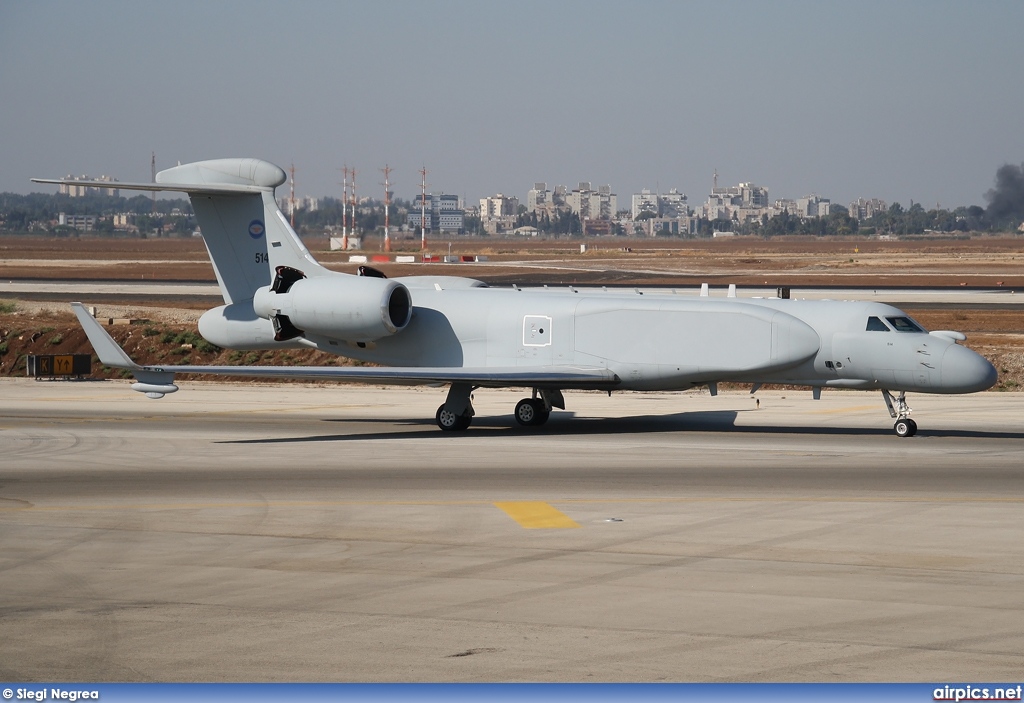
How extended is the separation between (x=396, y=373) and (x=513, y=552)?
11.7m

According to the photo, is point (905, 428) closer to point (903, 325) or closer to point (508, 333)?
point (903, 325)

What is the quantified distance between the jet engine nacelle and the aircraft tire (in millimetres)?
11154

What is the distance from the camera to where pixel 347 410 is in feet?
106

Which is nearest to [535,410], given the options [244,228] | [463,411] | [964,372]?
[463,411]

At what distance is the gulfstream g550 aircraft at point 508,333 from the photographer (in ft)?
82.0

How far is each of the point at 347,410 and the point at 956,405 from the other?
53.6 ft

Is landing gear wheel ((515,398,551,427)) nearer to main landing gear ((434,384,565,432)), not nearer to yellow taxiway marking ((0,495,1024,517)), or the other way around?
main landing gear ((434,384,565,432))

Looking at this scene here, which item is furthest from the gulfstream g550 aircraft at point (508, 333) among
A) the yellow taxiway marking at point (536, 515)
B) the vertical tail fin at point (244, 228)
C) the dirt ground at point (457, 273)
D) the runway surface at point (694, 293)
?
the runway surface at point (694, 293)

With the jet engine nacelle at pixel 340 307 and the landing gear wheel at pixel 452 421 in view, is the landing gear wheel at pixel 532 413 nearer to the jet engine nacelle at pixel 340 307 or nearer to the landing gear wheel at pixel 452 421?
the landing gear wheel at pixel 452 421

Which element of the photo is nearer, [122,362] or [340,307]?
[122,362]

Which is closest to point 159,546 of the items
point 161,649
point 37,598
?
point 37,598

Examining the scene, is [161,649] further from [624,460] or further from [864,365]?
[864,365]

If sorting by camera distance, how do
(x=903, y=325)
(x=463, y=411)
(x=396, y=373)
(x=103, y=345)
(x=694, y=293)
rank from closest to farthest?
(x=103, y=345) < (x=903, y=325) < (x=396, y=373) < (x=463, y=411) < (x=694, y=293)

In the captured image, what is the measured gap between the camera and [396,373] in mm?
25938
